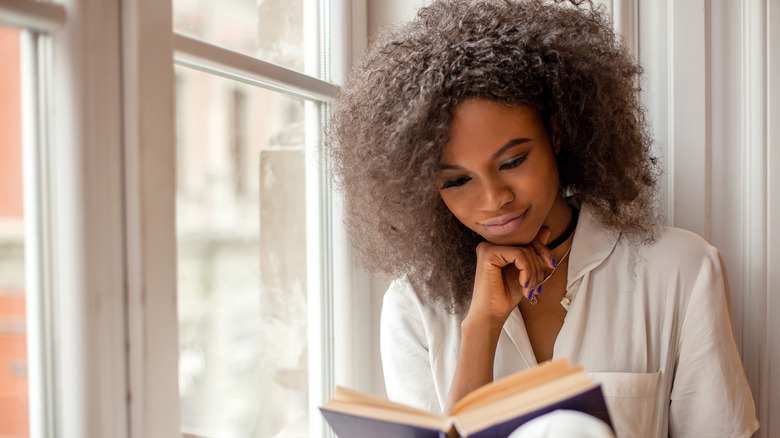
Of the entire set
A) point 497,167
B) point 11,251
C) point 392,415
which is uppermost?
point 497,167

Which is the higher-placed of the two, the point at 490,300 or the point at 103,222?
the point at 103,222

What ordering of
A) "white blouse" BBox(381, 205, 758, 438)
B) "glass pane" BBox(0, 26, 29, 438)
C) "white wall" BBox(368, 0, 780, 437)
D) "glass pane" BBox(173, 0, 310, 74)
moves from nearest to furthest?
"glass pane" BBox(0, 26, 29, 438) < "glass pane" BBox(173, 0, 310, 74) < "white blouse" BBox(381, 205, 758, 438) < "white wall" BBox(368, 0, 780, 437)

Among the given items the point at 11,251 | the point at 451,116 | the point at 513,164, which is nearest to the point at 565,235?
the point at 513,164

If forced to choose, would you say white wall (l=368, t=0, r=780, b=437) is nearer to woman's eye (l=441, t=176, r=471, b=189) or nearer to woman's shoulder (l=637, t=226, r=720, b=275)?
woman's shoulder (l=637, t=226, r=720, b=275)

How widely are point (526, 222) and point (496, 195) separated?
0.12 meters

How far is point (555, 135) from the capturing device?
108cm

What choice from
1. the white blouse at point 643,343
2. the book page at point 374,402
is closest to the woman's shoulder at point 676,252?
the white blouse at point 643,343

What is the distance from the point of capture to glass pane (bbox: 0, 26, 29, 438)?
69 cm

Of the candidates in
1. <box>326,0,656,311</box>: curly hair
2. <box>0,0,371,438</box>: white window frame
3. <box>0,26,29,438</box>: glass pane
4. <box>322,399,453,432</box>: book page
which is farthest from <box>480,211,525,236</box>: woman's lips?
<box>0,26,29,438</box>: glass pane

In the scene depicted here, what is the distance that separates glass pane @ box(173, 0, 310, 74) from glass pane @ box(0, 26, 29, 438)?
285 millimetres

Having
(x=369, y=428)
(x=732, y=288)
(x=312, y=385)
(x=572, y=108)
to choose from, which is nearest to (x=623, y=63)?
(x=572, y=108)

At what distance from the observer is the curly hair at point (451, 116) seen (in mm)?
1000

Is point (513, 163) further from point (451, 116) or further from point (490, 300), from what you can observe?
point (490, 300)

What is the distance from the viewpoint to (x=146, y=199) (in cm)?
80
